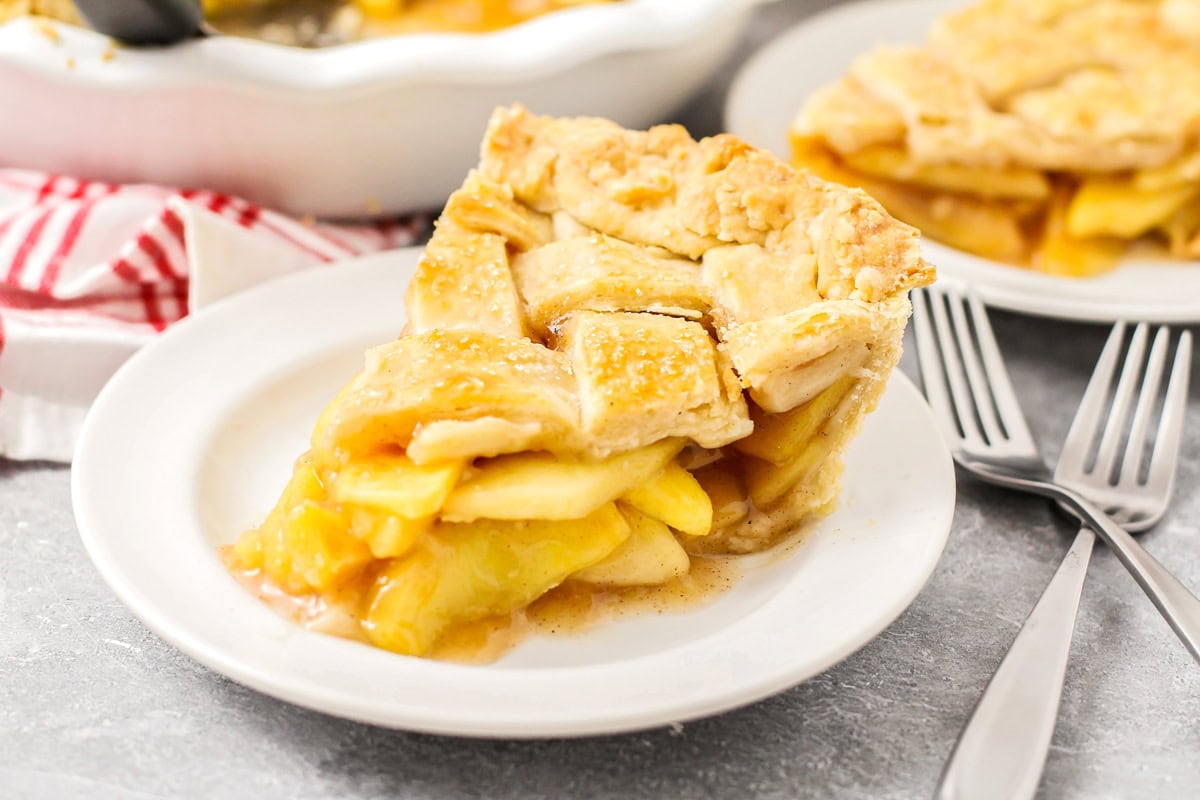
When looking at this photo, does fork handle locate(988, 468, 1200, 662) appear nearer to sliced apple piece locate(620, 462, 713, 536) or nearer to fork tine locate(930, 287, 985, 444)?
fork tine locate(930, 287, 985, 444)

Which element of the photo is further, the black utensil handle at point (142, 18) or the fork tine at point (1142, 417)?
the black utensil handle at point (142, 18)

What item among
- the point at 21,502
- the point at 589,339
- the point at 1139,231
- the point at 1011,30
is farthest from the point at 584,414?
the point at 1011,30

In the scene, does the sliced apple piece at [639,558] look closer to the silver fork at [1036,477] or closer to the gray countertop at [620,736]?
the gray countertop at [620,736]

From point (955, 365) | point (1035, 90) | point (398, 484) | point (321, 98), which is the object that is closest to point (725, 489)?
point (398, 484)

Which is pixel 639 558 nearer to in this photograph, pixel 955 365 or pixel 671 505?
pixel 671 505

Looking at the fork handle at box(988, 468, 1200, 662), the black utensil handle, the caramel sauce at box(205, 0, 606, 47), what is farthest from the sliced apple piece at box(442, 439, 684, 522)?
the caramel sauce at box(205, 0, 606, 47)

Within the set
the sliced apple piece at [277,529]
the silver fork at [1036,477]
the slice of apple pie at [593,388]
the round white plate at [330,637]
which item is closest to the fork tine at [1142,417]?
the silver fork at [1036,477]

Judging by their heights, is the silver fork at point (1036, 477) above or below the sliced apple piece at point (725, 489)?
below
